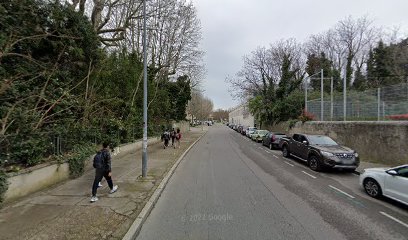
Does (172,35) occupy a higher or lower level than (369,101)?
higher

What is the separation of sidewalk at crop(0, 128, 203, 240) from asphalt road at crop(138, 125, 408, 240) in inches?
24.1

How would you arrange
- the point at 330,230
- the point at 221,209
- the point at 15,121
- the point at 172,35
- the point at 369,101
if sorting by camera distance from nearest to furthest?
1. the point at 330,230
2. the point at 221,209
3. the point at 15,121
4. the point at 369,101
5. the point at 172,35

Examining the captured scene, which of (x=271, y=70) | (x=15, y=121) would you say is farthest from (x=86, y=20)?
(x=271, y=70)

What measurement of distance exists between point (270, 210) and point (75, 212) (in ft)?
14.7

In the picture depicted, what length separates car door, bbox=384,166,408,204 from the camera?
7.29 metres

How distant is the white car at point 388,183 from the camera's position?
7.37m

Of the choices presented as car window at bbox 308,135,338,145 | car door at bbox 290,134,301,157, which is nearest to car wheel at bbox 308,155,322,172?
car window at bbox 308,135,338,145

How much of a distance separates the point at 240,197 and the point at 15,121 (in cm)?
669

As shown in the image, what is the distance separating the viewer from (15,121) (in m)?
8.12

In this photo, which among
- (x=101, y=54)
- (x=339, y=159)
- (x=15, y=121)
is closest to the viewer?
(x=15, y=121)

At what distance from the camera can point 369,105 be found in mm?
16375

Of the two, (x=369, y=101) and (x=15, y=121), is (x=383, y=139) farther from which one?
(x=15, y=121)

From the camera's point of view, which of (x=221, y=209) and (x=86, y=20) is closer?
(x=221, y=209)

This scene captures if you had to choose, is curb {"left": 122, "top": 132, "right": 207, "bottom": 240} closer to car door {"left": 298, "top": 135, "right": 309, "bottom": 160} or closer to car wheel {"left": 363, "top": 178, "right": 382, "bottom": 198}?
car wheel {"left": 363, "top": 178, "right": 382, "bottom": 198}
